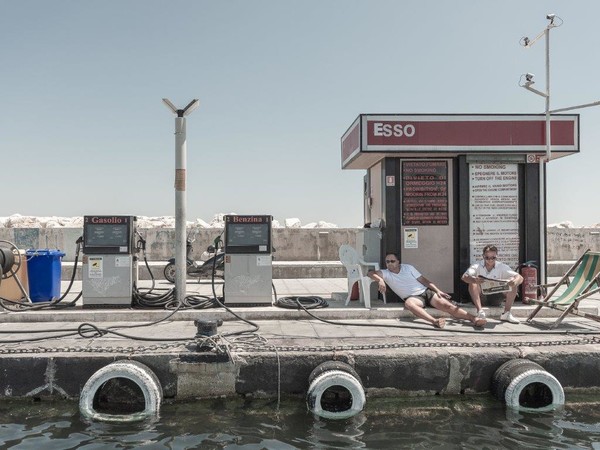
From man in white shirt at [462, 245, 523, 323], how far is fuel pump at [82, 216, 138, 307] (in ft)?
17.2

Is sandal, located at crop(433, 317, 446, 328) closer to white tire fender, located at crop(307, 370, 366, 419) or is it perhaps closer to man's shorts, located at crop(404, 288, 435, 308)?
man's shorts, located at crop(404, 288, 435, 308)

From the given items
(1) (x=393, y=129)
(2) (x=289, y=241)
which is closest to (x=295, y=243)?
(2) (x=289, y=241)

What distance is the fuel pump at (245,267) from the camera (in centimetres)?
858

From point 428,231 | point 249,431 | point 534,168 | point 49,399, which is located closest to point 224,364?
point 249,431

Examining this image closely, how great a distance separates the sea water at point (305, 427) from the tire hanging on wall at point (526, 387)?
12 cm

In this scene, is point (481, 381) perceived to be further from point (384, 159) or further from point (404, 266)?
point (384, 159)

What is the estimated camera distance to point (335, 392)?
5.88 m

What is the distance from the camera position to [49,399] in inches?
233

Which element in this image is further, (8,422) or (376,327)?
(376,327)

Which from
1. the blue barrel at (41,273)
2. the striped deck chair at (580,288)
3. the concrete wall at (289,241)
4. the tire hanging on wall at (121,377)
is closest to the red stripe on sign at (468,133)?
the striped deck chair at (580,288)

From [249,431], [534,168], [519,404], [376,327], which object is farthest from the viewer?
[534,168]

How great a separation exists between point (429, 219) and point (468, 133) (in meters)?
1.55

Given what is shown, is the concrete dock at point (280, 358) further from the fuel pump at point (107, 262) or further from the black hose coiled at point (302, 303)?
the fuel pump at point (107, 262)

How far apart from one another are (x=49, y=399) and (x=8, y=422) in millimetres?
553
